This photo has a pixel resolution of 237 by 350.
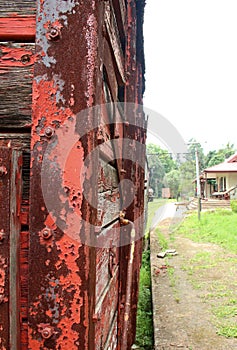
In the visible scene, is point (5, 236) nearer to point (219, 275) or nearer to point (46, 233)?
point (46, 233)

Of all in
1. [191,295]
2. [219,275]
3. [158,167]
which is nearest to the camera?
[191,295]

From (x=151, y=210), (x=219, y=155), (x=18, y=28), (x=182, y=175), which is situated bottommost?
(x=151, y=210)

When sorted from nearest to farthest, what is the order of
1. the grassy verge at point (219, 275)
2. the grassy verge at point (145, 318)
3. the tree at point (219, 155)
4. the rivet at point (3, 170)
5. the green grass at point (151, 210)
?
the rivet at point (3, 170), the grassy verge at point (145, 318), the grassy verge at point (219, 275), the green grass at point (151, 210), the tree at point (219, 155)

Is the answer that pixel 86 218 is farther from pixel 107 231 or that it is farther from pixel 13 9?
pixel 107 231

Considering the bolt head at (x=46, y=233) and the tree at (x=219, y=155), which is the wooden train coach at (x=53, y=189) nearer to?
the bolt head at (x=46, y=233)

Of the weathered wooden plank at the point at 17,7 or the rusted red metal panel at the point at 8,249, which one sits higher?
the weathered wooden plank at the point at 17,7

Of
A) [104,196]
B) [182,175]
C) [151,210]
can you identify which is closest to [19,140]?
[104,196]

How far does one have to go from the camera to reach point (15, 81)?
3.14 feet

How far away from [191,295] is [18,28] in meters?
6.30

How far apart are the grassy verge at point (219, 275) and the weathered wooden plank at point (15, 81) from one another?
455cm

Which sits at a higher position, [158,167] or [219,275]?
[158,167]

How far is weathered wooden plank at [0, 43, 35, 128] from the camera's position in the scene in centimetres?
95

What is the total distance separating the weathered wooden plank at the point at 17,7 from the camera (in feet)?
3.19

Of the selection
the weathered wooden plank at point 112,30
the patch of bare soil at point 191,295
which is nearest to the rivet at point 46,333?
the weathered wooden plank at point 112,30
